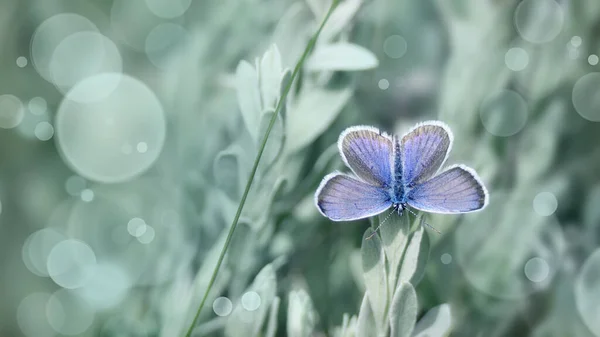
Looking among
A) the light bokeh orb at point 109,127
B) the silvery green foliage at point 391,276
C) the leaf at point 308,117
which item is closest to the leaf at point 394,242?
the silvery green foliage at point 391,276

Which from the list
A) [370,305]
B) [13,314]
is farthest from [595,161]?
[13,314]

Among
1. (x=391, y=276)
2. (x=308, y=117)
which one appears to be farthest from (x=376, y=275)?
(x=308, y=117)

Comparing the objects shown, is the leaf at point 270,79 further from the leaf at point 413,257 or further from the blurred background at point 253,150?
the leaf at point 413,257

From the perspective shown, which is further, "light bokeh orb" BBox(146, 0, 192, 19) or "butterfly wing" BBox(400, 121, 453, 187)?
"light bokeh orb" BBox(146, 0, 192, 19)

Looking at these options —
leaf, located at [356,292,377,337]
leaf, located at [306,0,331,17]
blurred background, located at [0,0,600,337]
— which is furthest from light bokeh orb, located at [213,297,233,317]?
leaf, located at [306,0,331,17]

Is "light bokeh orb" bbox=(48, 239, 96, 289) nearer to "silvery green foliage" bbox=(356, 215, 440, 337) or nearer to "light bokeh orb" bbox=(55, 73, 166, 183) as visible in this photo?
"light bokeh orb" bbox=(55, 73, 166, 183)

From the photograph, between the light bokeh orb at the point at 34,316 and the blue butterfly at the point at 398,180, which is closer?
the blue butterfly at the point at 398,180
